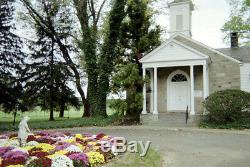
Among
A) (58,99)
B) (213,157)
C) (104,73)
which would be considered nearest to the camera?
(213,157)

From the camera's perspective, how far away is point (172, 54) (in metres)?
23.6

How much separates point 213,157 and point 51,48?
23.0 metres

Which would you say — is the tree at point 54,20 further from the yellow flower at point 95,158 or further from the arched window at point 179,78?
the yellow flower at point 95,158

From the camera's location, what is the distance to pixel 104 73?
85.0 feet

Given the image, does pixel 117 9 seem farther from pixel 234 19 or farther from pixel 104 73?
pixel 234 19

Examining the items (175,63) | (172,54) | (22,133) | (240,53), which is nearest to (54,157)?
(22,133)

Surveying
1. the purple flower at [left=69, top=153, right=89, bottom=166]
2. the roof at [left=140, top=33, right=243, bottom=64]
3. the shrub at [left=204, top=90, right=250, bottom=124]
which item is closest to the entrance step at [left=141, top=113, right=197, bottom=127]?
the shrub at [left=204, top=90, right=250, bottom=124]

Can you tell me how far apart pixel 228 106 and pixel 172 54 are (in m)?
5.71

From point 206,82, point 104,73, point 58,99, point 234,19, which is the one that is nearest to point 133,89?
point 104,73

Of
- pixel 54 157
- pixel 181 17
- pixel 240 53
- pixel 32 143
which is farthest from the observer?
pixel 181 17

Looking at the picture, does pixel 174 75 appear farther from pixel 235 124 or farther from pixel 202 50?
pixel 235 124

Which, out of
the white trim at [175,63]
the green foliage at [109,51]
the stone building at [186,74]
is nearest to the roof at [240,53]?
the stone building at [186,74]

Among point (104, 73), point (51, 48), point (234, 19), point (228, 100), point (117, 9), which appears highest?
point (234, 19)

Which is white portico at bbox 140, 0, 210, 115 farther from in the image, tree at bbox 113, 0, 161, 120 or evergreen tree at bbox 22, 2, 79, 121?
evergreen tree at bbox 22, 2, 79, 121
